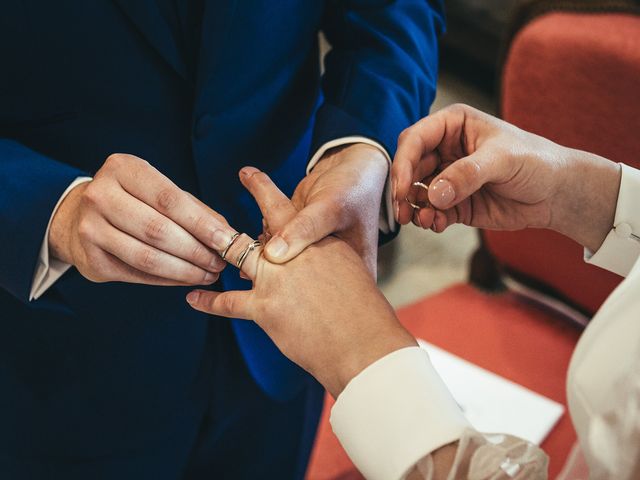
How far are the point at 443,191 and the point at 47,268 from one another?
473 millimetres

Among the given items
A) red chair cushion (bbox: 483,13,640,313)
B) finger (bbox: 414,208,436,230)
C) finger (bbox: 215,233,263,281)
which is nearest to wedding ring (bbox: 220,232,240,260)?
finger (bbox: 215,233,263,281)

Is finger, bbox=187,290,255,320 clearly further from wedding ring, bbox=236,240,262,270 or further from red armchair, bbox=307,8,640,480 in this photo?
red armchair, bbox=307,8,640,480

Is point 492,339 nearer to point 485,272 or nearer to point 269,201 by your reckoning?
point 485,272

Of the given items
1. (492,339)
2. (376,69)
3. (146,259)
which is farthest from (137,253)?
(492,339)

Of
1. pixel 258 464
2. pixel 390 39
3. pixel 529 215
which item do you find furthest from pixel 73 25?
pixel 258 464

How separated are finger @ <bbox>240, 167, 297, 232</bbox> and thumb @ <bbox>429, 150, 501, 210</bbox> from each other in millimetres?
172

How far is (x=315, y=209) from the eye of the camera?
0.80 m

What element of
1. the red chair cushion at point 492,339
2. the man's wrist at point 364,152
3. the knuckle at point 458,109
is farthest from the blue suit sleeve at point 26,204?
the red chair cushion at point 492,339

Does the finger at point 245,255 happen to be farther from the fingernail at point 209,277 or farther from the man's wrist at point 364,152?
the man's wrist at point 364,152

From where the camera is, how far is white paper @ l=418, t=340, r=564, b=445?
130cm

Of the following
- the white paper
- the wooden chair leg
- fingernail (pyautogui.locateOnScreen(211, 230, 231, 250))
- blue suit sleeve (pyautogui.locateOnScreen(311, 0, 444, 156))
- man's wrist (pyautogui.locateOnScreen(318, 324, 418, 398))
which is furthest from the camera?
the wooden chair leg

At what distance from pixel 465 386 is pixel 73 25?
99 cm

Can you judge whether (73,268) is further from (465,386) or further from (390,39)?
(465,386)

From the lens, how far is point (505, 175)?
2.71ft
